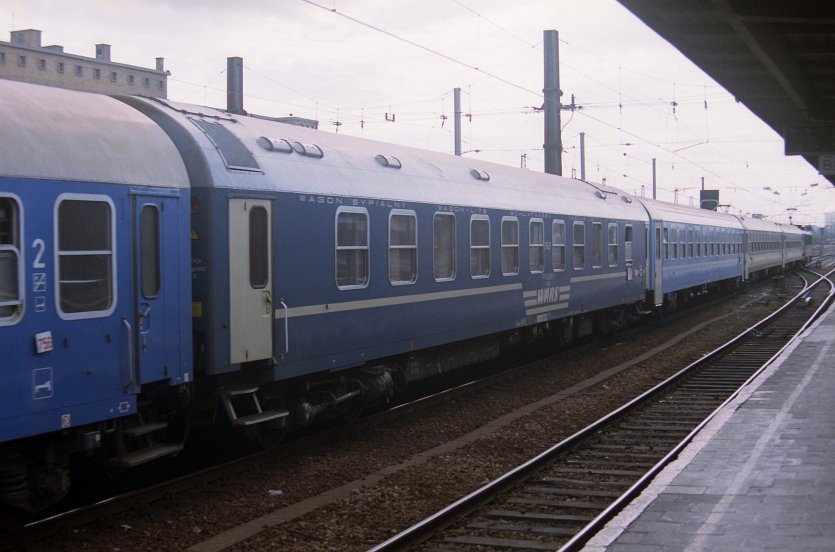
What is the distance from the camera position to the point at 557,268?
723 inches

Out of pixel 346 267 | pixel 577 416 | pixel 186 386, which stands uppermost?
pixel 346 267

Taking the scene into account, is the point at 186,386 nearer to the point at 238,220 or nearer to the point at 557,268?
the point at 238,220

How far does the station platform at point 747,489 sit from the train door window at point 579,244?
6.31 meters

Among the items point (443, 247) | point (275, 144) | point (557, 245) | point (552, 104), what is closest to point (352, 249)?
point (275, 144)

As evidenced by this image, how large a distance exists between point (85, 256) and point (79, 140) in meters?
0.96

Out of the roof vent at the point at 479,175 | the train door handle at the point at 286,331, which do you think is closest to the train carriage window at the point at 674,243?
the roof vent at the point at 479,175

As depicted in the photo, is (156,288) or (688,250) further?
(688,250)

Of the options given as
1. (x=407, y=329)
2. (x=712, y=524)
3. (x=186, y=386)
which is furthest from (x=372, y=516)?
(x=407, y=329)

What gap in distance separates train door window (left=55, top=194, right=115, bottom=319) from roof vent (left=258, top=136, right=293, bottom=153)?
8.96ft

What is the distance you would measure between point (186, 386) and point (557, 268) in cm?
1058

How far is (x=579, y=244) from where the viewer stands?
19641mm

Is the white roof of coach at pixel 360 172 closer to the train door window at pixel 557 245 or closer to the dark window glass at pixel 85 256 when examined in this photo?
the train door window at pixel 557 245

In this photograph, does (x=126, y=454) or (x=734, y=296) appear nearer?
(x=126, y=454)

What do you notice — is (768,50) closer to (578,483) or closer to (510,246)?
(510,246)
